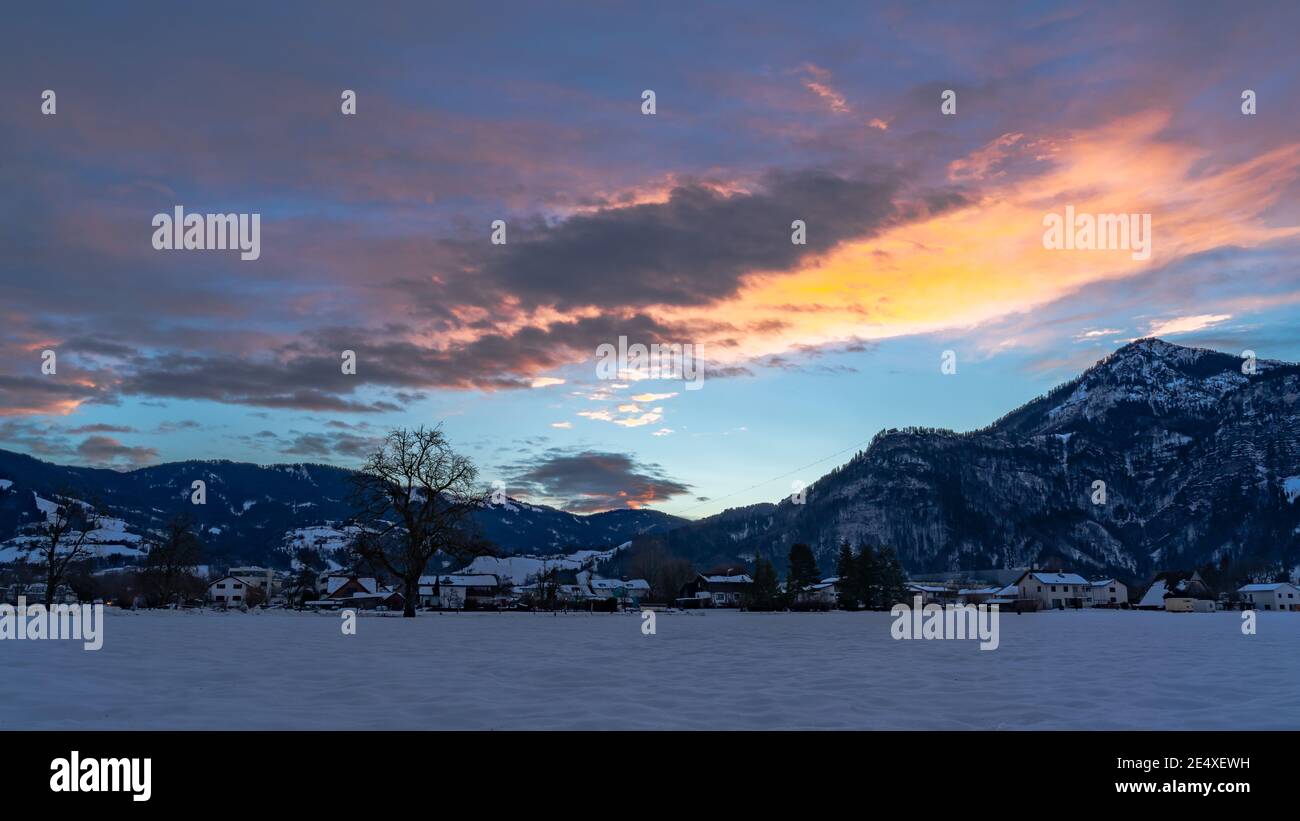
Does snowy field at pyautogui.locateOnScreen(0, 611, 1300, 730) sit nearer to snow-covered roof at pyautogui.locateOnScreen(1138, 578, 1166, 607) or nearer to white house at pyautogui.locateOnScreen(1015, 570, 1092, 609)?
snow-covered roof at pyautogui.locateOnScreen(1138, 578, 1166, 607)

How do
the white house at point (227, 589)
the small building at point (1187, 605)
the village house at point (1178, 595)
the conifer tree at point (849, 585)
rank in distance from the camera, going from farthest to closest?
the white house at point (227, 589), the village house at point (1178, 595), the small building at point (1187, 605), the conifer tree at point (849, 585)

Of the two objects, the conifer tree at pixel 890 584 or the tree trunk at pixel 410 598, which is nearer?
the tree trunk at pixel 410 598

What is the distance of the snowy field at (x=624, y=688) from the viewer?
12.9 meters

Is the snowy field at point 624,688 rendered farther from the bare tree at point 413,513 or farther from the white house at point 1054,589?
the white house at point 1054,589

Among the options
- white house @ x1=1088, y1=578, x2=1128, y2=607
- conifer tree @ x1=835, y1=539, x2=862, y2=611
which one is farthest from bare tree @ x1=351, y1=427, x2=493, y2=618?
white house @ x1=1088, y1=578, x2=1128, y2=607

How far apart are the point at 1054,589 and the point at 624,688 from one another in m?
194

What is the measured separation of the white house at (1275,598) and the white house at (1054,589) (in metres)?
29.8

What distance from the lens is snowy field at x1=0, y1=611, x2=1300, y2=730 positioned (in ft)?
42.2

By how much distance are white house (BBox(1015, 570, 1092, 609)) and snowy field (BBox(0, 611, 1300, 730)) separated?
545 feet

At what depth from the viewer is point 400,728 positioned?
1198 centimetres

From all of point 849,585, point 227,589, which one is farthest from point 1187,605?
point 227,589

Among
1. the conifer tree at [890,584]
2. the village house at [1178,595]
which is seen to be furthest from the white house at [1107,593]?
the conifer tree at [890,584]
